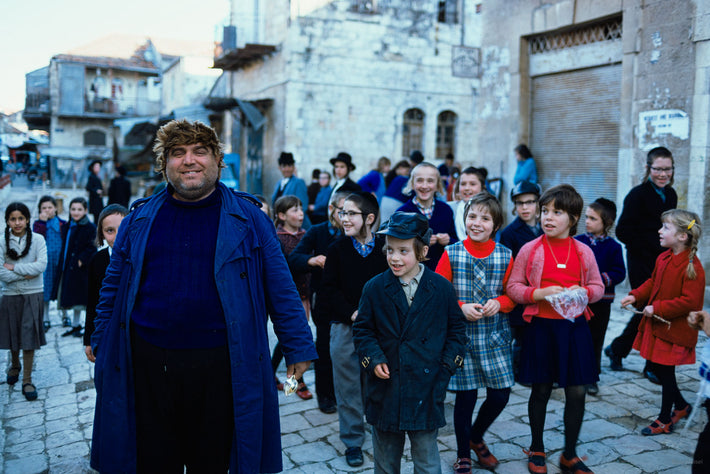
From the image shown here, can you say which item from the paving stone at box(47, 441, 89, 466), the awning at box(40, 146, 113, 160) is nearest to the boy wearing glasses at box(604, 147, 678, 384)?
the paving stone at box(47, 441, 89, 466)

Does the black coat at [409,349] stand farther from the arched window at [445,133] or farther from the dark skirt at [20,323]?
the arched window at [445,133]

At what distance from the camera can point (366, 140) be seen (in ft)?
65.1

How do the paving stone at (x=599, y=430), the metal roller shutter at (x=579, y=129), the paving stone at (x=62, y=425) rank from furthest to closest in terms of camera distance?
1. the metal roller shutter at (x=579, y=129)
2. the paving stone at (x=62, y=425)
3. the paving stone at (x=599, y=430)

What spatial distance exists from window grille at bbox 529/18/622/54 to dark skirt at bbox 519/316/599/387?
6.87 m

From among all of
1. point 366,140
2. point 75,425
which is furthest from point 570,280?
point 366,140

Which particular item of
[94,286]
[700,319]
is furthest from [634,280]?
[94,286]

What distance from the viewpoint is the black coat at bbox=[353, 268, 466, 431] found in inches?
125

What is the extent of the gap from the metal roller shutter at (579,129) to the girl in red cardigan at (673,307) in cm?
484

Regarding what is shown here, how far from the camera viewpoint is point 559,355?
379cm

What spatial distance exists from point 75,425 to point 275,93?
640 inches

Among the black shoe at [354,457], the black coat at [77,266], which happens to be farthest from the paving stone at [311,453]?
the black coat at [77,266]

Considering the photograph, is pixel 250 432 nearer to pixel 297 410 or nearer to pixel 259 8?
pixel 297 410

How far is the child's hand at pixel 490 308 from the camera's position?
375 cm

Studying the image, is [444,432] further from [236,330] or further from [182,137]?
[182,137]
